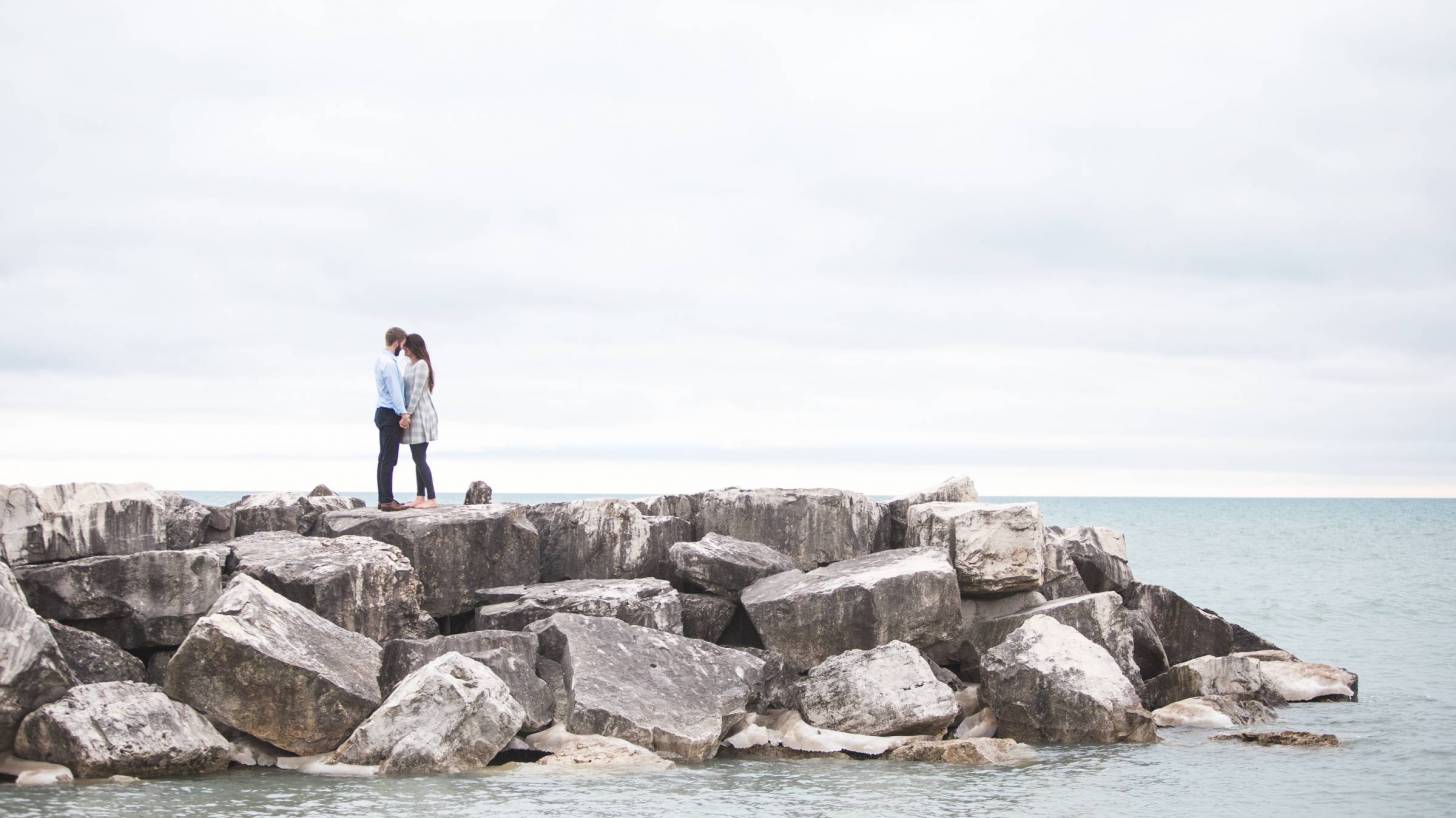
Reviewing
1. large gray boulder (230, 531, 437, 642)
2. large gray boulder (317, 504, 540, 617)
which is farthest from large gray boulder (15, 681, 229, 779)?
large gray boulder (317, 504, 540, 617)

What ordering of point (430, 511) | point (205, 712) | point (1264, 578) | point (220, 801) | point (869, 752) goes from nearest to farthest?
point (220, 801) < point (205, 712) < point (869, 752) < point (430, 511) < point (1264, 578)

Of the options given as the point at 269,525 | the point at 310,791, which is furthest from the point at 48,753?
the point at 269,525

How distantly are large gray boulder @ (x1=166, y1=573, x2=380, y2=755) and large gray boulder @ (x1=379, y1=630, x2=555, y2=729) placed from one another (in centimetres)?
45

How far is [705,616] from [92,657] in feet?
20.0

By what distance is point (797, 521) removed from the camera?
1734 cm

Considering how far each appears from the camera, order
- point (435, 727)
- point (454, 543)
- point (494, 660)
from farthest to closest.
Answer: point (454, 543), point (494, 660), point (435, 727)

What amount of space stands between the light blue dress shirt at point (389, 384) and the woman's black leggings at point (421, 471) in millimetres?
554

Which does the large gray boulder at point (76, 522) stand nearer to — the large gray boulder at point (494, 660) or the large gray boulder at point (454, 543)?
the large gray boulder at point (454, 543)

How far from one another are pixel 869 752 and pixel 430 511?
5500 mm

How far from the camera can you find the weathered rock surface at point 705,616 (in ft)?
51.3

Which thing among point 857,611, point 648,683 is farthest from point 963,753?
point 648,683

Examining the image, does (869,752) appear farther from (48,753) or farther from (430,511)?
(48,753)

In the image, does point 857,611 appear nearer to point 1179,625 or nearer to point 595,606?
point 595,606

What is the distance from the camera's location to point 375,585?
14.1 meters
